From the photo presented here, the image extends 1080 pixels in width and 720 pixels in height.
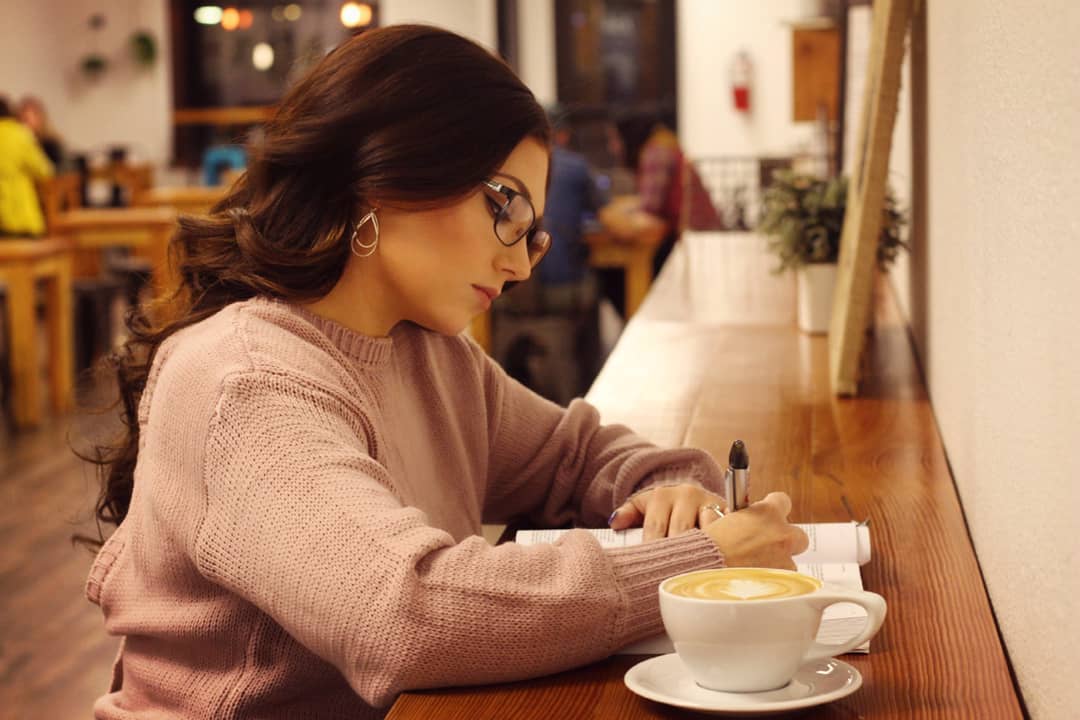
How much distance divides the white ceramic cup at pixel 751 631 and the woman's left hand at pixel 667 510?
363 millimetres

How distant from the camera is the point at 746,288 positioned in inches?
132

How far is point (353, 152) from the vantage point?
3.89 feet

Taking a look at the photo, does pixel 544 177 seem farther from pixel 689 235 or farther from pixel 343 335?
pixel 689 235

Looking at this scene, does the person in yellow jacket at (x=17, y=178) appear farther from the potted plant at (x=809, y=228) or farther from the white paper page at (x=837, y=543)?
the white paper page at (x=837, y=543)

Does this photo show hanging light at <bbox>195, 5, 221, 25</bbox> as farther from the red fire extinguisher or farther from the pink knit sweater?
the pink knit sweater

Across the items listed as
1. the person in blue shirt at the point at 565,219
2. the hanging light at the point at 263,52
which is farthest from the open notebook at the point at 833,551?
the hanging light at the point at 263,52

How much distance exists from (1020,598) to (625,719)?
315mm

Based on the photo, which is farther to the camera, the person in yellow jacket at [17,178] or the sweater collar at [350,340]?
the person in yellow jacket at [17,178]

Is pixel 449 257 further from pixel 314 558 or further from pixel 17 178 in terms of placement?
pixel 17 178

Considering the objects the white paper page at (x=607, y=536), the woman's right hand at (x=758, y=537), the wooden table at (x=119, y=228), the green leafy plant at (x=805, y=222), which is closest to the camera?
the woman's right hand at (x=758, y=537)

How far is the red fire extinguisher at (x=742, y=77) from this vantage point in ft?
32.7

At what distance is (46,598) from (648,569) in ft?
9.52

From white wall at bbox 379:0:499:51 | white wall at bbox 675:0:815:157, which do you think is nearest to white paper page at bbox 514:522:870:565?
white wall at bbox 675:0:815:157

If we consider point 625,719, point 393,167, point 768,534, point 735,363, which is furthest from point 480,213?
Answer: point 735,363
